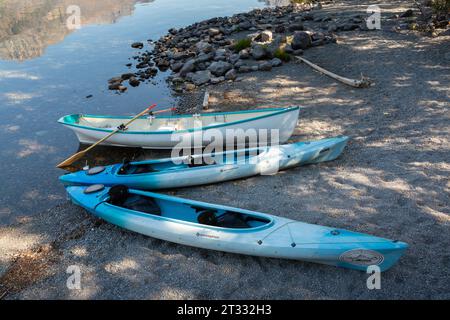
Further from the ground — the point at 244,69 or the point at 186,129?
the point at 244,69

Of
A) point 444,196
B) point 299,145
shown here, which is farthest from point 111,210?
point 444,196

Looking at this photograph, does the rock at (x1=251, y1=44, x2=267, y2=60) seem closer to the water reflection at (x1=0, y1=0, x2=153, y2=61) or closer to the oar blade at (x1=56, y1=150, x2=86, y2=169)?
the oar blade at (x1=56, y1=150, x2=86, y2=169)

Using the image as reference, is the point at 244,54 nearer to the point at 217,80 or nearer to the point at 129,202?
the point at 217,80

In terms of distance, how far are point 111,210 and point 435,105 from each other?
998 cm

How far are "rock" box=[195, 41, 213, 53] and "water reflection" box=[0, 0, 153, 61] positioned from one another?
10851 millimetres

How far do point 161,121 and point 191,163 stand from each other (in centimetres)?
312

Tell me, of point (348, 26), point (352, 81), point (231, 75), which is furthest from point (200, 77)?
point (348, 26)

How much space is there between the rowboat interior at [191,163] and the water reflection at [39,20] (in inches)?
693

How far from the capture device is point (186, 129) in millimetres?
10172

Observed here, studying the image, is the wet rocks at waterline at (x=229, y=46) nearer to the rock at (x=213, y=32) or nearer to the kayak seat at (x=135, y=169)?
the rock at (x=213, y=32)

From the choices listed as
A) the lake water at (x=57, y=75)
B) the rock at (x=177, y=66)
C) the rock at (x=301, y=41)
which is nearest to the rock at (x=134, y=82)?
the lake water at (x=57, y=75)

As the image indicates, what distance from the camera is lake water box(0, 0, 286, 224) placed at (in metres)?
10.5

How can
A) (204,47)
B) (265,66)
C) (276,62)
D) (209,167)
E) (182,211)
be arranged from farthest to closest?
(204,47) → (276,62) → (265,66) → (209,167) → (182,211)

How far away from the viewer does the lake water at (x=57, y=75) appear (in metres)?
10.5
